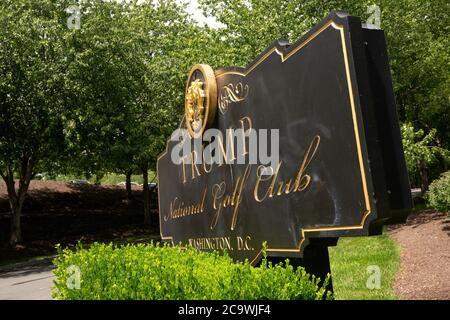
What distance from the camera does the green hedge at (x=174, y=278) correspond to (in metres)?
3.75

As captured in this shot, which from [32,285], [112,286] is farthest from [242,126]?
→ [32,285]

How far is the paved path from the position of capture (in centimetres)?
1201

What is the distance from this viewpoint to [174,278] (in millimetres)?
4188

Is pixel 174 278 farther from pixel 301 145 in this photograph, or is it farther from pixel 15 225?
pixel 15 225

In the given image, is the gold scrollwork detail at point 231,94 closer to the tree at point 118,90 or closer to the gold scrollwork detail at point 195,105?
the gold scrollwork detail at point 195,105

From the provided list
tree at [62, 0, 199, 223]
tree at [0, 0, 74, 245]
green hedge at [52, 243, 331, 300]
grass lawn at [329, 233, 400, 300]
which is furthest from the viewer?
tree at [62, 0, 199, 223]

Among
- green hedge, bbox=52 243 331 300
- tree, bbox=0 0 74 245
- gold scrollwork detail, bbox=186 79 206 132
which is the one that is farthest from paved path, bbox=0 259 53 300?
green hedge, bbox=52 243 331 300

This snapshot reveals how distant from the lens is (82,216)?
29.0 metres

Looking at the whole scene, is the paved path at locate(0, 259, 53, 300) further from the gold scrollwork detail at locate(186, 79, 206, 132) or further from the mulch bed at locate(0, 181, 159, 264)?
the gold scrollwork detail at locate(186, 79, 206, 132)

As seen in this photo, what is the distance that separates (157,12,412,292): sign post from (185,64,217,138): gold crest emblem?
2 cm

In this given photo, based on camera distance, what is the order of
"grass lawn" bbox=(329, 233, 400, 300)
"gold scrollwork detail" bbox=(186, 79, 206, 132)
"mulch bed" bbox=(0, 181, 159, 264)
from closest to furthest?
"gold scrollwork detail" bbox=(186, 79, 206, 132), "grass lawn" bbox=(329, 233, 400, 300), "mulch bed" bbox=(0, 181, 159, 264)

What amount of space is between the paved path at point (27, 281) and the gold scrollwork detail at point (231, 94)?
7714mm
